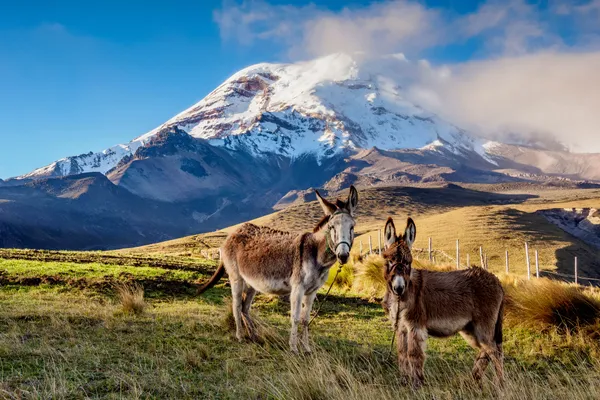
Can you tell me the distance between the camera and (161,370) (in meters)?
6.32

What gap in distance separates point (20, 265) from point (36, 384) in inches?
559

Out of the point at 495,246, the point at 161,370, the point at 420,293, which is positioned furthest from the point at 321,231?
the point at 495,246

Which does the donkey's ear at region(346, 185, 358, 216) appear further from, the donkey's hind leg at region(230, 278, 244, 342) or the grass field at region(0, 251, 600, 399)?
the donkey's hind leg at region(230, 278, 244, 342)

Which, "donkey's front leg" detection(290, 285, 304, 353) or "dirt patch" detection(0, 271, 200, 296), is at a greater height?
"donkey's front leg" detection(290, 285, 304, 353)

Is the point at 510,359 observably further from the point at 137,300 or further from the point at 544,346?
the point at 137,300

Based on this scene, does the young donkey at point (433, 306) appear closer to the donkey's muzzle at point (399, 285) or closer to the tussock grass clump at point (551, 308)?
the donkey's muzzle at point (399, 285)

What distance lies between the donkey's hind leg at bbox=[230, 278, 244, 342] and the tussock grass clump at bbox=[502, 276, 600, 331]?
21.1 ft

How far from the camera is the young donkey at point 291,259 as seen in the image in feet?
24.6

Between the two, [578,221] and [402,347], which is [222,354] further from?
[578,221]

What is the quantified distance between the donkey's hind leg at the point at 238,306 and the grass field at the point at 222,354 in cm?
23

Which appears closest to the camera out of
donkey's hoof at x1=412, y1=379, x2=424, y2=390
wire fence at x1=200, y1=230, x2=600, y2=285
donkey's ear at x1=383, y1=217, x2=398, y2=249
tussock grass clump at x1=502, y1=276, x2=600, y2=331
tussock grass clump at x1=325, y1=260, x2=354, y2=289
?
donkey's hoof at x1=412, y1=379, x2=424, y2=390

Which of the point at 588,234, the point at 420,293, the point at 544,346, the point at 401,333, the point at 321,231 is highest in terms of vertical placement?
the point at 321,231

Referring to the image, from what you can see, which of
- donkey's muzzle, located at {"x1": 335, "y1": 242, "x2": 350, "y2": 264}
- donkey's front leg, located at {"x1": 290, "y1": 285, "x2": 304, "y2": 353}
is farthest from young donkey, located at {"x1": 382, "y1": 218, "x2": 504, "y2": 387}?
donkey's front leg, located at {"x1": 290, "y1": 285, "x2": 304, "y2": 353}

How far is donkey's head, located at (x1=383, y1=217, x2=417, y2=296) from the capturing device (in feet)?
17.7
